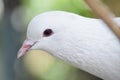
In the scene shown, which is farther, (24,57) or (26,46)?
(24,57)

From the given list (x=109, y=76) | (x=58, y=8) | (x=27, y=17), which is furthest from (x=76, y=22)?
(x=27, y=17)

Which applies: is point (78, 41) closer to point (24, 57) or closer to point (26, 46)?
point (26, 46)

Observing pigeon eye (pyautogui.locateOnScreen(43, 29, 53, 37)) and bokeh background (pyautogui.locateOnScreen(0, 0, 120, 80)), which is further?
bokeh background (pyautogui.locateOnScreen(0, 0, 120, 80))

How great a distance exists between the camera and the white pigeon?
1176mm

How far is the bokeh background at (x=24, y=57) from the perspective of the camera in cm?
188

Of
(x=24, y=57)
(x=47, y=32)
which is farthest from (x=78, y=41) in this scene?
(x=24, y=57)

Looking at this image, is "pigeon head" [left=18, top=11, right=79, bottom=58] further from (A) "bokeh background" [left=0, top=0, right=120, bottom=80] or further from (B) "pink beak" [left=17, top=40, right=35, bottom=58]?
(A) "bokeh background" [left=0, top=0, right=120, bottom=80]

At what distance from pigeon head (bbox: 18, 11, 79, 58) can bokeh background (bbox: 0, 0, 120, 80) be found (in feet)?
1.66

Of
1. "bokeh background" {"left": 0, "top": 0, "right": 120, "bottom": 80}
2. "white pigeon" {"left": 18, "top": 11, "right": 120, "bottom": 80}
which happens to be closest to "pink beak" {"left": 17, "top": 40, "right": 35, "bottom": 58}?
"white pigeon" {"left": 18, "top": 11, "right": 120, "bottom": 80}

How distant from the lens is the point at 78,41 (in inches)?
47.9

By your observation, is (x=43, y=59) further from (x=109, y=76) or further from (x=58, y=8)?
(x=109, y=76)

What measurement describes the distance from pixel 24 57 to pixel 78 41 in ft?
2.96

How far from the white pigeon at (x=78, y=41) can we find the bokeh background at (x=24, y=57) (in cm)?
51

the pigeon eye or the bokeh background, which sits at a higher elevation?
the bokeh background
